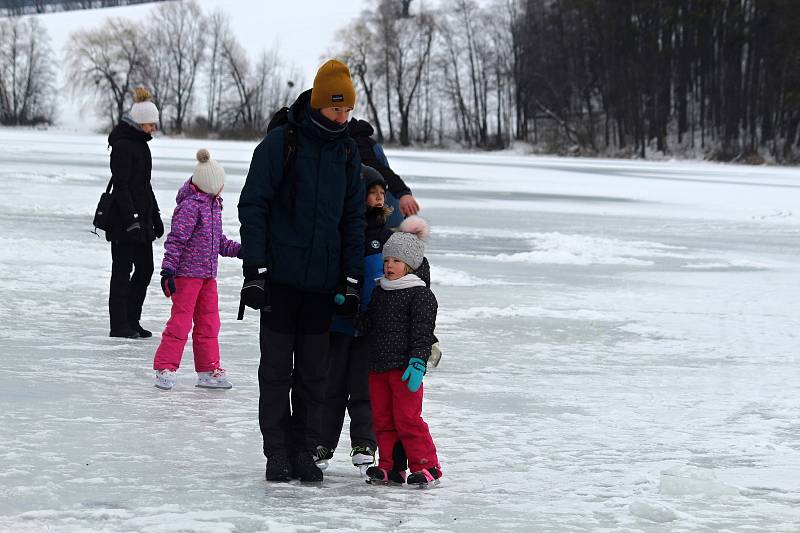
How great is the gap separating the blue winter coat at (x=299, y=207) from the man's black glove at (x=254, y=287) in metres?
0.03

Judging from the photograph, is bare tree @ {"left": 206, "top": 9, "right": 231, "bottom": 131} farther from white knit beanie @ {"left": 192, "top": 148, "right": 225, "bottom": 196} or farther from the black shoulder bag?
white knit beanie @ {"left": 192, "top": 148, "right": 225, "bottom": 196}

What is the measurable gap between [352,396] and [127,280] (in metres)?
3.43

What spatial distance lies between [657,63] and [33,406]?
6373cm

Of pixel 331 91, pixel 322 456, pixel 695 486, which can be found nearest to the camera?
pixel 331 91

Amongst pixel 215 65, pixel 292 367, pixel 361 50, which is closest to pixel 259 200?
pixel 292 367

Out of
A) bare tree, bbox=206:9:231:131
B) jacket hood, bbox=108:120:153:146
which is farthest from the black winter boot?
bare tree, bbox=206:9:231:131

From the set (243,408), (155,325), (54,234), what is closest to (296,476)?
(243,408)

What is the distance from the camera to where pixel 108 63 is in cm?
8494

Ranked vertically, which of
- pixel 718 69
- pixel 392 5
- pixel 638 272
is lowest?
pixel 638 272

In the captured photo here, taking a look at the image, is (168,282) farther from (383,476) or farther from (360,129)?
(383,476)

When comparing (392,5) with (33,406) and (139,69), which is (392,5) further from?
(33,406)

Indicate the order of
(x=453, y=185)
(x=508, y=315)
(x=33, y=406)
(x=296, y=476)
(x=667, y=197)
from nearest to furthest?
(x=296, y=476)
(x=33, y=406)
(x=508, y=315)
(x=667, y=197)
(x=453, y=185)

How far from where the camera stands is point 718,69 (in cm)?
6369

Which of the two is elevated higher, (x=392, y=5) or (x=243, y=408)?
(x=392, y=5)
